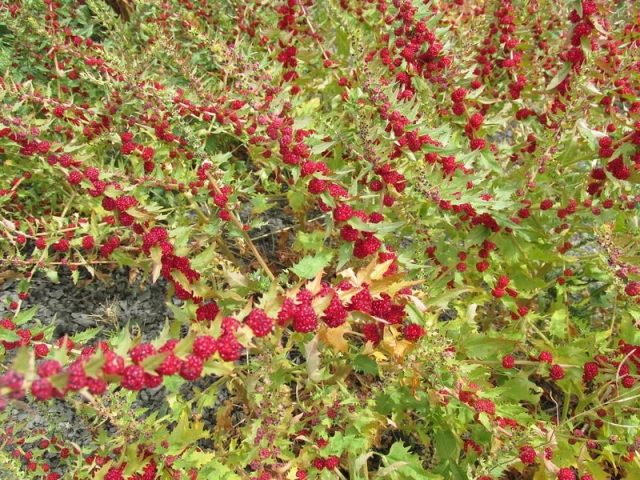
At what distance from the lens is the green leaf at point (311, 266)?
2498mm

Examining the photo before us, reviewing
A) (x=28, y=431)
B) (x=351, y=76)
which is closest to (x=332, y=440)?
(x=28, y=431)

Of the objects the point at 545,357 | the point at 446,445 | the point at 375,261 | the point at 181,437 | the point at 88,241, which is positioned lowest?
the point at 446,445

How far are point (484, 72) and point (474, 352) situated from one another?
2.11 meters

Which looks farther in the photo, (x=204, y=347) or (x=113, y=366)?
(x=204, y=347)

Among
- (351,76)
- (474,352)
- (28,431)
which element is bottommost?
(28,431)

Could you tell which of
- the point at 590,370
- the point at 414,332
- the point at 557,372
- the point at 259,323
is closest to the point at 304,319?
the point at 259,323

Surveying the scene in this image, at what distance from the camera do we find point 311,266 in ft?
8.47

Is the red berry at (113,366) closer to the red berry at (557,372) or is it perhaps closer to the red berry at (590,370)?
the red berry at (557,372)

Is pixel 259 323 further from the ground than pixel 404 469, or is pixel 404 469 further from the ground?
pixel 259 323

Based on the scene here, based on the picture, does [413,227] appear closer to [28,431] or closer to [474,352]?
[474,352]

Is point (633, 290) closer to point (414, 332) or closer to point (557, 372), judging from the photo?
point (557, 372)

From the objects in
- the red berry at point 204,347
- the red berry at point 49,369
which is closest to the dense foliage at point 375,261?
the red berry at point 204,347

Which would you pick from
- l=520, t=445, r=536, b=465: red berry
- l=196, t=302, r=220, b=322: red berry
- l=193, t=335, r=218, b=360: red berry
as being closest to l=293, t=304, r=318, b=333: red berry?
l=193, t=335, r=218, b=360: red berry

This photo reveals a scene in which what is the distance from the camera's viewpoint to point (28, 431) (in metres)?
3.44
